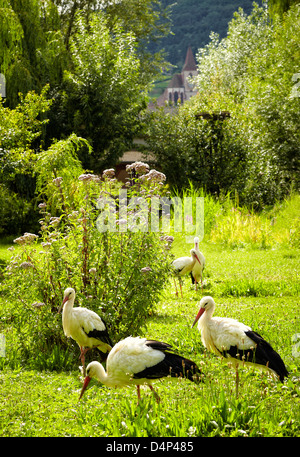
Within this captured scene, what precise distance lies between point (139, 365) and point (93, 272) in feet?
5.70

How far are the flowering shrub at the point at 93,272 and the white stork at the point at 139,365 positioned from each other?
4.69 ft

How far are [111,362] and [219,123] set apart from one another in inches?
605

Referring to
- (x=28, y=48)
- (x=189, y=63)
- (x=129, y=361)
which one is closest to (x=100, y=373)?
(x=129, y=361)

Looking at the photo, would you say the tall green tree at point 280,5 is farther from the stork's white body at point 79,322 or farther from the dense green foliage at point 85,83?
the stork's white body at point 79,322

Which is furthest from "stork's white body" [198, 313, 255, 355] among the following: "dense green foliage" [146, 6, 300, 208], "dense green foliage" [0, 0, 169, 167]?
"dense green foliage" [0, 0, 169, 167]

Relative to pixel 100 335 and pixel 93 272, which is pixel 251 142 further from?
pixel 100 335

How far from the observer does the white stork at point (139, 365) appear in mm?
4312

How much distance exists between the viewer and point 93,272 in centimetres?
584

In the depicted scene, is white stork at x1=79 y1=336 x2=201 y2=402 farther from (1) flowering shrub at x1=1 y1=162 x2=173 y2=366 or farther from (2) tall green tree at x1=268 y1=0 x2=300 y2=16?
(2) tall green tree at x1=268 y1=0 x2=300 y2=16

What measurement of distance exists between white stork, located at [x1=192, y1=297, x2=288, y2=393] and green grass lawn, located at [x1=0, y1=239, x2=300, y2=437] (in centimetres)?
22

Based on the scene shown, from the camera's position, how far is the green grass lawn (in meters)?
3.91

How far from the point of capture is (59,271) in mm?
5961

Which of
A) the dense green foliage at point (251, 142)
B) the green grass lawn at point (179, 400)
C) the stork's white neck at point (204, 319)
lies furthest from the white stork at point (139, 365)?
the dense green foliage at point (251, 142)
